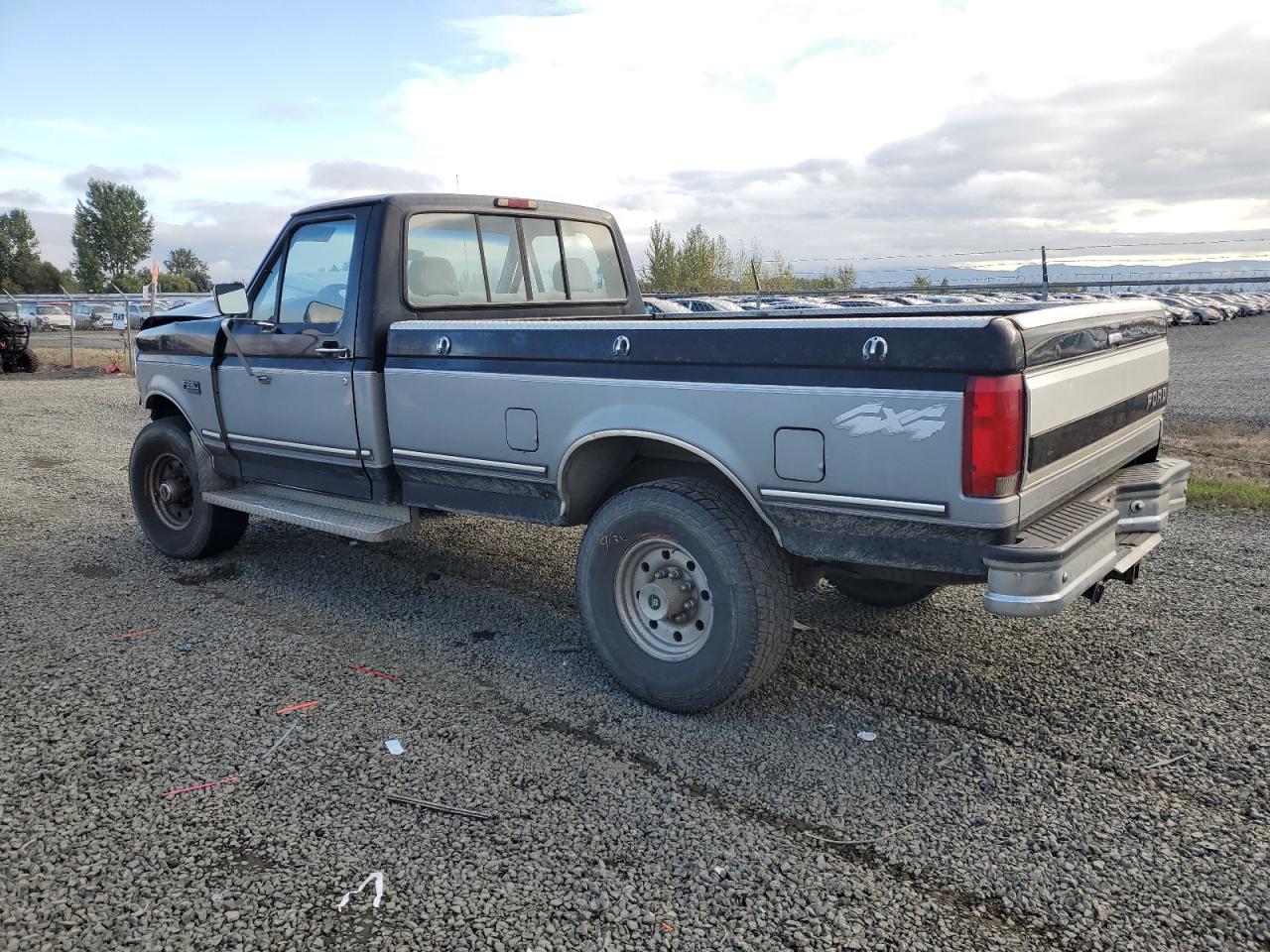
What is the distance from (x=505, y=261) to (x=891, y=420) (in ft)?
9.68

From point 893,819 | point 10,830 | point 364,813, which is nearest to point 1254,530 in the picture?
point 893,819

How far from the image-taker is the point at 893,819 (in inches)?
126

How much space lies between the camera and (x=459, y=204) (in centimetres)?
525

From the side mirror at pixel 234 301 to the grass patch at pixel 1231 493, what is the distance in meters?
6.63

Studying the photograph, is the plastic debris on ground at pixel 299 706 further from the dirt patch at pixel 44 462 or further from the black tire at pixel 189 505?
the dirt patch at pixel 44 462

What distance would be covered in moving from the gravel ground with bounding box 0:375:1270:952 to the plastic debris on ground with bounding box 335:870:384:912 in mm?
32

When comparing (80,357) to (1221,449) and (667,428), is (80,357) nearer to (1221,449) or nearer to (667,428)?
(1221,449)

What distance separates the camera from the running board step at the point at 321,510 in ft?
16.4

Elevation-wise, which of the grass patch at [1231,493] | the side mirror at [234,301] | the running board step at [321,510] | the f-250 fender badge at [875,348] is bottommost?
the grass patch at [1231,493]

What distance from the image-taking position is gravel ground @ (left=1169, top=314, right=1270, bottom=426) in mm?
12516

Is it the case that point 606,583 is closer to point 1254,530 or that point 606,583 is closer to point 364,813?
point 364,813

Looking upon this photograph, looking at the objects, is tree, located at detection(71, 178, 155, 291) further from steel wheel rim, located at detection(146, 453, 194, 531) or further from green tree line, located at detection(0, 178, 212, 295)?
steel wheel rim, located at detection(146, 453, 194, 531)

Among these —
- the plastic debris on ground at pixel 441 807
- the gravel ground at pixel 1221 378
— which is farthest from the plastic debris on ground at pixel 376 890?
the gravel ground at pixel 1221 378

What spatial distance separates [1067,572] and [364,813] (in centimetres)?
249
